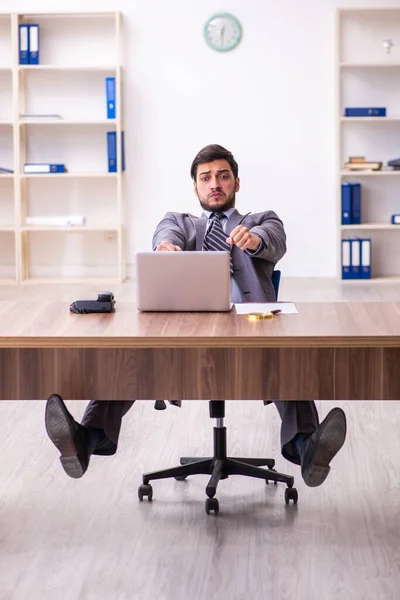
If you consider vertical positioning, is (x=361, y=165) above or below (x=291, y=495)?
above

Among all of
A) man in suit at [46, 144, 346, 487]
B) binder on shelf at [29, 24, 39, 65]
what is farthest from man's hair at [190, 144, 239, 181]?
binder on shelf at [29, 24, 39, 65]

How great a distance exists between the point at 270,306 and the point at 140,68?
5.10 meters

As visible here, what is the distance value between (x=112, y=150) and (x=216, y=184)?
4.14 metres

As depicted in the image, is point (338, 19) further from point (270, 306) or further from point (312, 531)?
point (312, 531)

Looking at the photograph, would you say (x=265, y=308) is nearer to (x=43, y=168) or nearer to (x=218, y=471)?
(x=218, y=471)

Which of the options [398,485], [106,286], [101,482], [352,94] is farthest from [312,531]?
[352,94]

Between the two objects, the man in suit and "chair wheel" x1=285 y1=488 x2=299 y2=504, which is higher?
the man in suit

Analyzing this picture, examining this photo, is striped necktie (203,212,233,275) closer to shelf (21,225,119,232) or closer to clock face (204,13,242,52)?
shelf (21,225,119,232)

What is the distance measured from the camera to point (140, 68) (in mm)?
7805

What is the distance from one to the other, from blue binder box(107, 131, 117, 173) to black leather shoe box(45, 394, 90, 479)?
16.5ft

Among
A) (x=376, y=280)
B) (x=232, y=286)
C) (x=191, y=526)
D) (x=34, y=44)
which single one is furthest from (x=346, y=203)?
(x=191, y=526)

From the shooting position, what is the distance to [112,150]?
25.0ft

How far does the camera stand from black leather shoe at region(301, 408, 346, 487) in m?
2.73

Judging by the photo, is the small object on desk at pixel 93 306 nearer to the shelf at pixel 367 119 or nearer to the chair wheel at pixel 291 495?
the chair wheel at pixel 291 495
